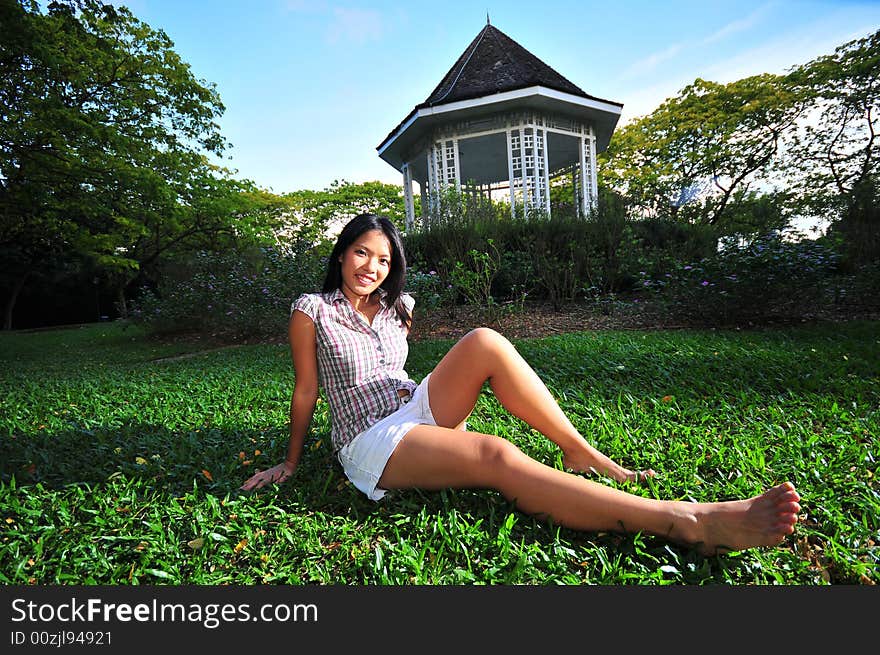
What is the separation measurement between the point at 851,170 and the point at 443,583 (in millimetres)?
16740

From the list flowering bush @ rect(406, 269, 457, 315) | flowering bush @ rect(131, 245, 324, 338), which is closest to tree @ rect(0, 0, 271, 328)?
flowering bush @ rect(131, 245, 324, 338)

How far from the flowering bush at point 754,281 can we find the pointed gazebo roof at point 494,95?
6.14 m

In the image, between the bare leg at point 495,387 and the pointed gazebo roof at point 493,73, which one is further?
the pointed gazebo roof at point 493,73

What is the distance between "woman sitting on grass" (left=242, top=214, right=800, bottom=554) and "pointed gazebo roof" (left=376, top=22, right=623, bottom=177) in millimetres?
9506

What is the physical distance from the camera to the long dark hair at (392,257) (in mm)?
1997

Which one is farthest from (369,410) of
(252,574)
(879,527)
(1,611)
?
(879,527)

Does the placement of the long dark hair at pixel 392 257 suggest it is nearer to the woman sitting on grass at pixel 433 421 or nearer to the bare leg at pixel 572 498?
the woman sitting on grass at pixel 433 421

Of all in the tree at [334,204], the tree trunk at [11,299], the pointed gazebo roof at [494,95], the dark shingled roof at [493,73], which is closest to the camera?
the pointed gazebo roof at [494,95]

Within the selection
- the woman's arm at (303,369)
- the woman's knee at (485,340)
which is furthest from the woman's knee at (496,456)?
the woman's arm at (303,369)

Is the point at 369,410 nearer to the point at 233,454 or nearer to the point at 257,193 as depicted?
the point at 233,454

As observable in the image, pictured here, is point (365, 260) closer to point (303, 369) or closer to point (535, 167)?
point (303, 369)

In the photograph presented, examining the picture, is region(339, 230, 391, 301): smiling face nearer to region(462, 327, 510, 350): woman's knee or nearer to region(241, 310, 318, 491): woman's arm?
region(241, 310, 318, 491): woman's arm

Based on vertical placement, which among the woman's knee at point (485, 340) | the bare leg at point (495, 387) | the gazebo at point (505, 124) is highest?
the gazebo at point (505, 124)

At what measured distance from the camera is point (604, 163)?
18.6m
